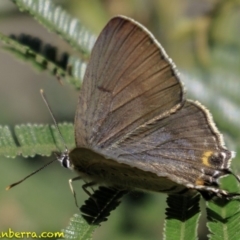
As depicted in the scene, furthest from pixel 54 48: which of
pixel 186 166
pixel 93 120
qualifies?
pixel 186 166

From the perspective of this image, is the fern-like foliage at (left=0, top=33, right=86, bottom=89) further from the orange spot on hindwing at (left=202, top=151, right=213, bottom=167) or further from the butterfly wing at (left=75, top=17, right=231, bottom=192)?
the orange spot on hindwing at (left=202, top=151, right=213, bottom=167)

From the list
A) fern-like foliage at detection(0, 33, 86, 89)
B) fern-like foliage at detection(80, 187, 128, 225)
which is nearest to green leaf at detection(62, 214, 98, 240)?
fern-like foliage at detection(80, 187, 128, 225)

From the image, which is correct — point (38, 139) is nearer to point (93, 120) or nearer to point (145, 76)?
point (93, 120)

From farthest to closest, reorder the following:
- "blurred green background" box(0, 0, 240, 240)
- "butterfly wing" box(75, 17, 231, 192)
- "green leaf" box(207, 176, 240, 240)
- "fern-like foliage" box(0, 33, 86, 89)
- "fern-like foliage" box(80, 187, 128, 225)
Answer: "blurred green background" box(0, 0, 240, 240)
"fern-like foliage" box(0, 33, 86, 89)
"butterfly wing" box(75, 17, 231, 192)
"fern-like foliage" box(80, 187, 128, 225)
"green leaf" box(207, 176, 240, 240)

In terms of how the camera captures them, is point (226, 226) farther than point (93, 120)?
No

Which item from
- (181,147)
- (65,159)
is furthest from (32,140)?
(181,147)

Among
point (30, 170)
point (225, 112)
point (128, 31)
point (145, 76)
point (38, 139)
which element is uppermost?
point (128, 31)
